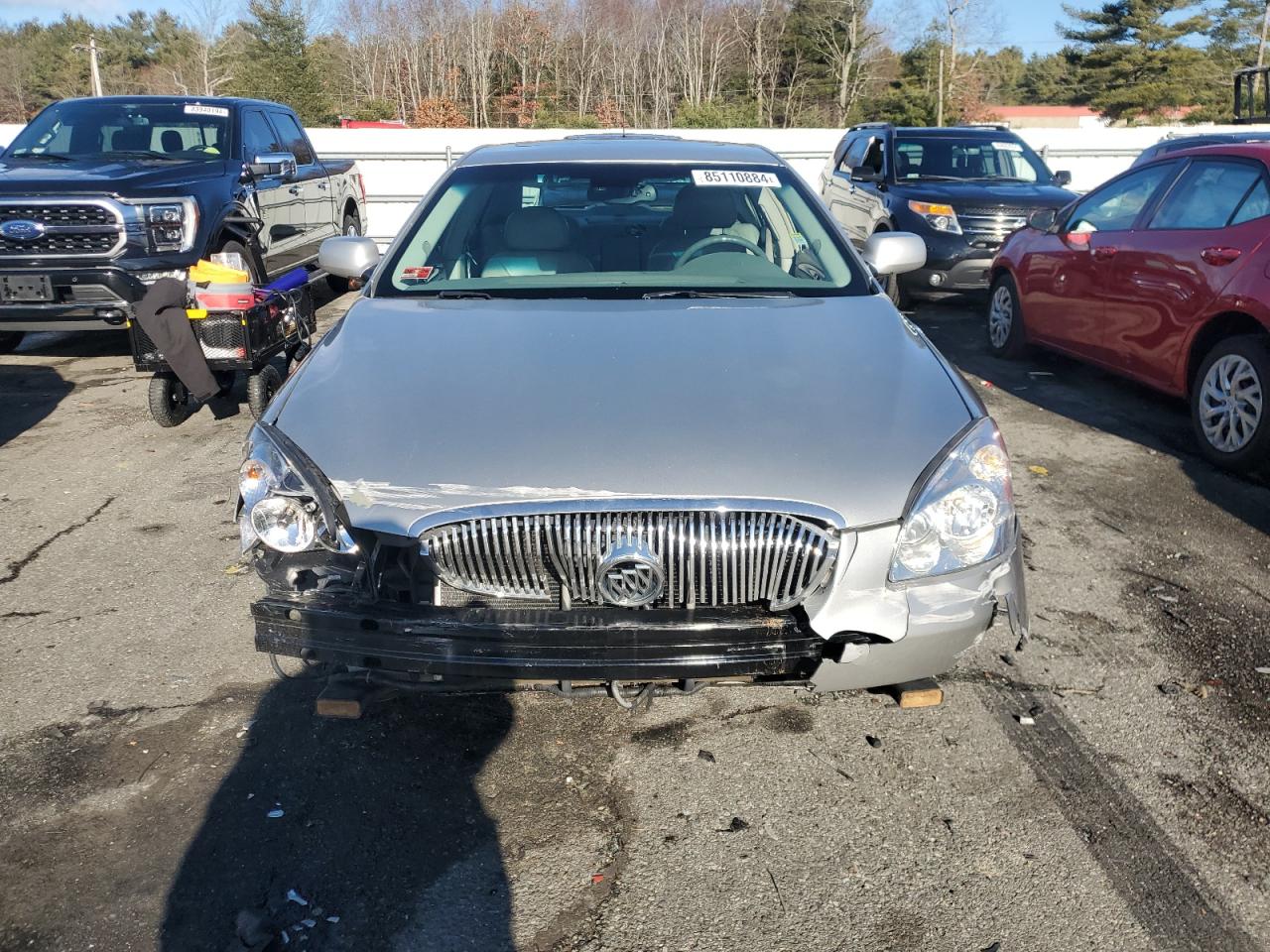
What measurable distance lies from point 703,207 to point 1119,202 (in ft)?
13.4

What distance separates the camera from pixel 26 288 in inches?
287

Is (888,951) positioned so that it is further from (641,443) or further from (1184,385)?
(1184,385)

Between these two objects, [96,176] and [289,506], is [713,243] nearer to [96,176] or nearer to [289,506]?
[289,506]

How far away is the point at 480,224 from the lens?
4.30 meters

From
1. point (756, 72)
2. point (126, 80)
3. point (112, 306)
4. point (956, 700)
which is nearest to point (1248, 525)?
point (956, 700)

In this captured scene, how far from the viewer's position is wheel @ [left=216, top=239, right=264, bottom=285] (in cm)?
810

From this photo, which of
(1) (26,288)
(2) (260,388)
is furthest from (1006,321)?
(1) (26,288)

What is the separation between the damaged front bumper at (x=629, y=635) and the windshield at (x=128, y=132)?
7328 millimetres

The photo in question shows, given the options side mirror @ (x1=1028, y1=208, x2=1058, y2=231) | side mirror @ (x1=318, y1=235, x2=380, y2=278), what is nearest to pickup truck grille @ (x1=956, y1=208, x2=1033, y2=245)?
side mirror @ (x1=1028, y1=208, x2=1058, y2=231)

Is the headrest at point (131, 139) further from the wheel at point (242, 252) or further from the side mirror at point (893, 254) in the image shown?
the side mirror at point (893, 254)

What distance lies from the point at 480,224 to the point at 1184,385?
4.29 metres

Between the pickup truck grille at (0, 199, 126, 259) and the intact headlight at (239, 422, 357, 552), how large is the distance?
561cm

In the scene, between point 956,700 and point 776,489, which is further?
point 956,700

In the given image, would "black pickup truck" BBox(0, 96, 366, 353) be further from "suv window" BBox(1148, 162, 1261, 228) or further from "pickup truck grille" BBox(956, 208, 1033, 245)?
"suv window" BBox(1148, 162, 1261, 228)
